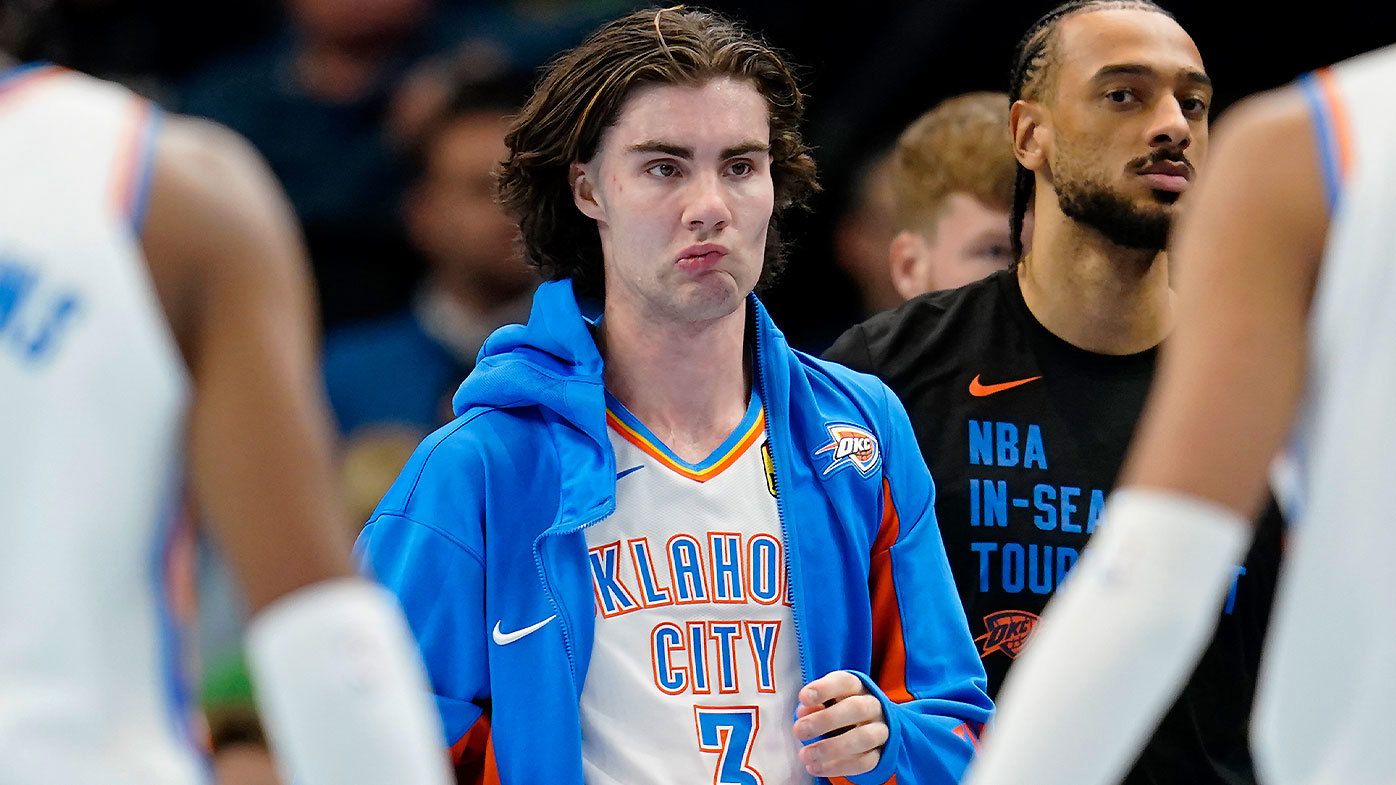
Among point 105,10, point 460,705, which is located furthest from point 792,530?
point 105,10

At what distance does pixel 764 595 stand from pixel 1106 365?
42.5 inches

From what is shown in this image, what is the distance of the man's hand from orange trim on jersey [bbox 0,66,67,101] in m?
1.51

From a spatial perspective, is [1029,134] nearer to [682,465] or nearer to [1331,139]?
[682,465]

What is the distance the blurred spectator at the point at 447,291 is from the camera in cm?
519

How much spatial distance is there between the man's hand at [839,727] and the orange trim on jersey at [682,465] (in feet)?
1.36

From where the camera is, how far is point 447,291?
208 inches

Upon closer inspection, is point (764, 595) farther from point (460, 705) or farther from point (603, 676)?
point (460, 705)

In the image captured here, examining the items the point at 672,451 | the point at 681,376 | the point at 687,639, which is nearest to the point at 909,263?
the point at 681,376

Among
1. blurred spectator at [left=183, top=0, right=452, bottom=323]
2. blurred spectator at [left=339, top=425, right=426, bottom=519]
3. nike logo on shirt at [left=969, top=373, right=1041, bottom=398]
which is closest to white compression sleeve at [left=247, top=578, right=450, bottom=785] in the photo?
A: nike logo on shirt at [left=969, top=373, right=1041, bottom=398]

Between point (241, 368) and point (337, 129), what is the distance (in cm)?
411

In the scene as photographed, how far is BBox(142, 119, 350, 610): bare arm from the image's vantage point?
1.68 m

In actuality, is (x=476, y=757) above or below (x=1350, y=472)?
below

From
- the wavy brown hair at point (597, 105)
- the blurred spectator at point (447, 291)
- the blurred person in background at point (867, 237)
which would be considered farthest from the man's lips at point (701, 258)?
the blurred person in background at point (867, 237)

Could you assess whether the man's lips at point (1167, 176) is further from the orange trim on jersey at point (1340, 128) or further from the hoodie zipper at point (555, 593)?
the orange trim on jersey at point (1340, 128)
